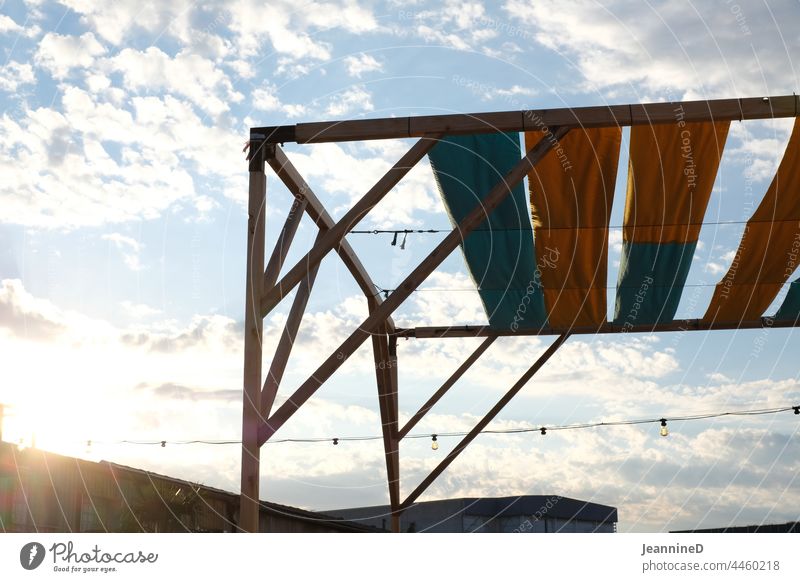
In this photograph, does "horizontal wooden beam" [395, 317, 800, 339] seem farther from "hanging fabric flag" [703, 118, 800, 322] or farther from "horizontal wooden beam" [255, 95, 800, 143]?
"horizontal wooden beam" [255, 95, 800, 143]

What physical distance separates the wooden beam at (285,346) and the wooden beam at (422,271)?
0.15 metres

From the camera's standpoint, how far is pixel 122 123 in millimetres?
8359

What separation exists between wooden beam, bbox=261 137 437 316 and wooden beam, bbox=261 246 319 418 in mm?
128

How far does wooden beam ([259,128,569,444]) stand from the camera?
6.97m

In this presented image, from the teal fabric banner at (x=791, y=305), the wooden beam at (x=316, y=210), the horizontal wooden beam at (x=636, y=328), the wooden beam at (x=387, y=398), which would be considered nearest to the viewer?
the wooden beam at (x=316, y=210)

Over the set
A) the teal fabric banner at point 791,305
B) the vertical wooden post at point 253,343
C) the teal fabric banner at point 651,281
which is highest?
the teal fabric banner at point 651,281

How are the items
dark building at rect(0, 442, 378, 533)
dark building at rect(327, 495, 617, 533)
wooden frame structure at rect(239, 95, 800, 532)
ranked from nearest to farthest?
wooden frame structure at rect(239, 95, 800, 532) → dark building at rect(0, 442, 378, 533) → dark building at rect(327, 495, 617, 533)

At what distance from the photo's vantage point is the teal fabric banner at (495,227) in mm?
9109

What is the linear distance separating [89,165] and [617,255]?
5854 mm

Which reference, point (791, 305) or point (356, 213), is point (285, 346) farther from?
point (791, 305)

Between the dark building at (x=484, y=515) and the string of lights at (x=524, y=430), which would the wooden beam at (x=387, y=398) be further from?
the dark building at (x=484, y=515)
